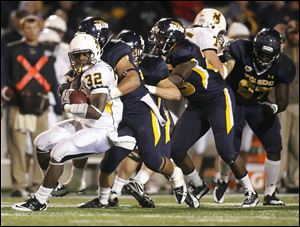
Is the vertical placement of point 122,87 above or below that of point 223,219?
above

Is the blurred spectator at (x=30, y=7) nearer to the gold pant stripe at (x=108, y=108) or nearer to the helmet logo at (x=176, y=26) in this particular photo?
the helmet logo at (x=176, y=26)

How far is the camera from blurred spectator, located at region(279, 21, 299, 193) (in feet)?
38.4

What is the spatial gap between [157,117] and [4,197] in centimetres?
260

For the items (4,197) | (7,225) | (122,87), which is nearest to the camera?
(7,225)

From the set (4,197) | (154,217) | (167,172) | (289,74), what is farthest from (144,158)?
(4,197)

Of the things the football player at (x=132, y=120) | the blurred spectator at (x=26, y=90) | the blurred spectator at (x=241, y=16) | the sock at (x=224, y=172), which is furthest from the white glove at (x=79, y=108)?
the blurred spectator at (x=241, y=16)

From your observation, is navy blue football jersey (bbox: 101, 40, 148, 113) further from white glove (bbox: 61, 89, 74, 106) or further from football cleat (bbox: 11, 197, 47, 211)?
football cleat (bbox: 11, 197, 47, 211)

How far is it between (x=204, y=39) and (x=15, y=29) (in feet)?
12.0

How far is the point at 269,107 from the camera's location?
9453 millimetres

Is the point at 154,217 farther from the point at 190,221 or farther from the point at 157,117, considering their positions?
the point at 157,117

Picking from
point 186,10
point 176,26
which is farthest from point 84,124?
point 186,10

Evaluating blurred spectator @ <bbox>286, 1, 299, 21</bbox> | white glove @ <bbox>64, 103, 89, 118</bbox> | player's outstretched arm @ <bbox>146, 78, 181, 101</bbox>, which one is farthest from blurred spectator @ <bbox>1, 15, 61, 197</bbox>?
blurred spectator @ <bbox>286, 1, 299, 21</bbox>

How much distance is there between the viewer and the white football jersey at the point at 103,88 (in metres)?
8.19

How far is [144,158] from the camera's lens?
8.68m
